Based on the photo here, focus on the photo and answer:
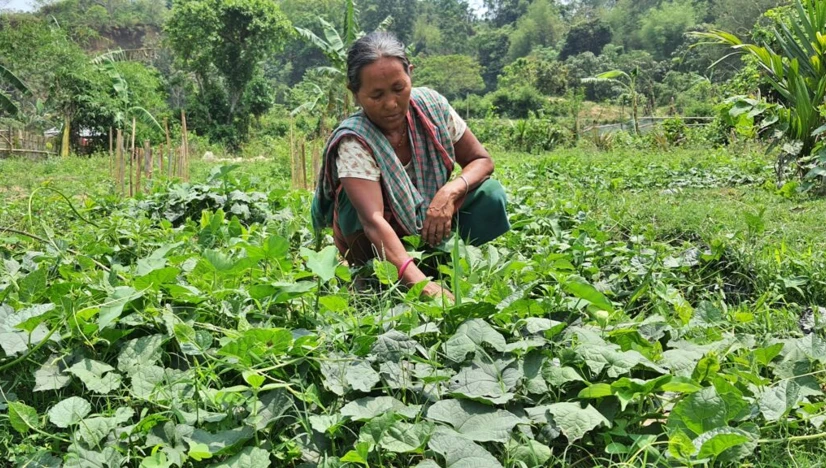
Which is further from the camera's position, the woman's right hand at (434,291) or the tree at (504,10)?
the tree at (504,10)

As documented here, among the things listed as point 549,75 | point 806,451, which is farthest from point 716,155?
point 549,75

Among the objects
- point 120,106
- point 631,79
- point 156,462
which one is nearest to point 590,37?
point 631,79

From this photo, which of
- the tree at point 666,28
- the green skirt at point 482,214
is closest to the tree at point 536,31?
the tree at point 666,28

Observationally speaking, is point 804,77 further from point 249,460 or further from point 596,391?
point 249,460

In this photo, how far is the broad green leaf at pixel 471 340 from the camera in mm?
1499

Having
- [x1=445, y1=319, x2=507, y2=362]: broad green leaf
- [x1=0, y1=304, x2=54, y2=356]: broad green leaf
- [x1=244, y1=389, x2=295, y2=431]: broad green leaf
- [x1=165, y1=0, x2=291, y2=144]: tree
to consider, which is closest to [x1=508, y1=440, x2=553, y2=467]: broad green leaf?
[x1=445, y1=319, x2=507, y2=362]: broad green leaf

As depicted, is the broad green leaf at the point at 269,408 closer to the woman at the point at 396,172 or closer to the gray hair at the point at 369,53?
the woman at the point at 396,172

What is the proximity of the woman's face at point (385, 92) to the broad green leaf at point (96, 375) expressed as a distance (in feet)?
4.03

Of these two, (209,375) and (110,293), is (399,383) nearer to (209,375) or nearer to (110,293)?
(209,375)

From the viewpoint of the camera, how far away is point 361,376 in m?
1.41

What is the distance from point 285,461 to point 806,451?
3.61ft

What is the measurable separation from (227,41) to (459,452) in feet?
84.6

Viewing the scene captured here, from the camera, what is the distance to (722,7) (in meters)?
44.2

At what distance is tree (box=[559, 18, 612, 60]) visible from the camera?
54.5 m
